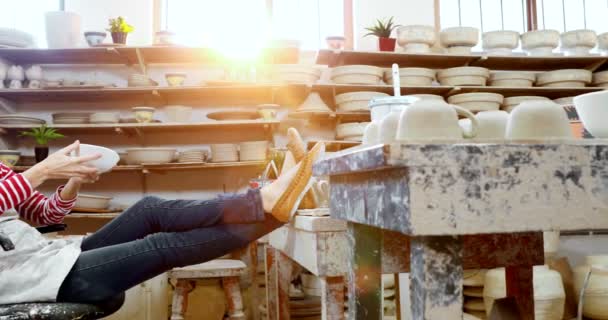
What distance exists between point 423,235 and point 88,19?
421 cm

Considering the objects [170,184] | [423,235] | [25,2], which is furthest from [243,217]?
[25,2]

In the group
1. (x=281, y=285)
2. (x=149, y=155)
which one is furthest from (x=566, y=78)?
(x=149, y=155)

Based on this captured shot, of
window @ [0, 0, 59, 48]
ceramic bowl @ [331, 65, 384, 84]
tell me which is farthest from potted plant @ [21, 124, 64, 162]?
ceramic bowl @ [331, 65, 384, 84]

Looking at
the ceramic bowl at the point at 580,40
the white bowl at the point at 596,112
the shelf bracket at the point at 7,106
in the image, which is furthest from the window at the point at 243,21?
the white bowl at the point at 596,112

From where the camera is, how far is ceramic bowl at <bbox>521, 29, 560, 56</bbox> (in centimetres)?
434

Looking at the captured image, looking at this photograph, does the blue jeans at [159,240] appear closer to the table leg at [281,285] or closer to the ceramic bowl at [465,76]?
the table leg at [281,285]

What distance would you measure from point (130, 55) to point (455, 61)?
2.64 meters

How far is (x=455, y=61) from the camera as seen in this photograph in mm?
4371

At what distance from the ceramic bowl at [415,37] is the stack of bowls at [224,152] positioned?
5.28 ft

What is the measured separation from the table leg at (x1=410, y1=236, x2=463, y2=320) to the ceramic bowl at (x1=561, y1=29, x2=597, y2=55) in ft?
14.2

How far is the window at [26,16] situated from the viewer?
14.3ft

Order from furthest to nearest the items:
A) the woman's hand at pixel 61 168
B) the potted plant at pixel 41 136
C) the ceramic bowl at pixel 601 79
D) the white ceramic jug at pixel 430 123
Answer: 1. the ceramic bowl at pixel 601 79
2. the potted plant at pixel 41 136
3. the woman's hand at pixel 61 168
4. the white ceramic jug at pixel 430 123

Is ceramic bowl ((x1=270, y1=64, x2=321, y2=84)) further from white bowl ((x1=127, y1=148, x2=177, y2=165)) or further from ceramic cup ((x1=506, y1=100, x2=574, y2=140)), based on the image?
ceramic cup ((x1=506, y1=100, x2=574, y2=140))

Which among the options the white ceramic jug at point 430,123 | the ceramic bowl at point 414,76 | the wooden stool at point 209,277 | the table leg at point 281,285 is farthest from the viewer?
the ceramic bowl at point 414,76
